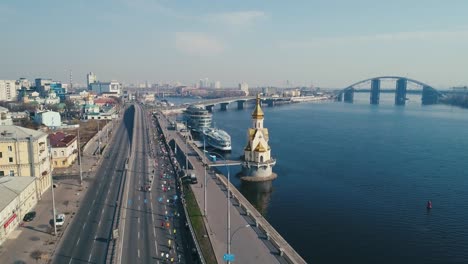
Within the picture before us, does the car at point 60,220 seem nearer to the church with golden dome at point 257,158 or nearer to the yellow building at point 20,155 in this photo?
the yellow building at point 20,155

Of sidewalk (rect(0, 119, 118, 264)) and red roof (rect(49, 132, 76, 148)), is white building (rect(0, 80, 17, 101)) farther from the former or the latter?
sidewalk (rect(0, 119, 118, 264))

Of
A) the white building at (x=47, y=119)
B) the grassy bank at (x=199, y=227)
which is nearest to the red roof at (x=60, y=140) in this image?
the grassy bank at (x=199, y=227)

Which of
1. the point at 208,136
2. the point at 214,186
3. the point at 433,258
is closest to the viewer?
the point at 433,258

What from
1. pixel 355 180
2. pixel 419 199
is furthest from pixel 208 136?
pixel 419 199

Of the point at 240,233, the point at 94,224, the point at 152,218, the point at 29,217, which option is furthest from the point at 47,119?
the point at 240,233

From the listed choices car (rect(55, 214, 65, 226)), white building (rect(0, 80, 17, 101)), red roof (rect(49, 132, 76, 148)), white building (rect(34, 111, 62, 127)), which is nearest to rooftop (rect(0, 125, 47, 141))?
red roof (rect(49, 132, 76, 148))

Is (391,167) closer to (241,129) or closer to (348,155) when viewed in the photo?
(348,155)

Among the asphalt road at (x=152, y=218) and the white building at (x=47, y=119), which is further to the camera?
the white building at (x=47, y=119)

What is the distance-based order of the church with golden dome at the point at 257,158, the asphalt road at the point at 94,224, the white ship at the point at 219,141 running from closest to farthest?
the asphalt road at the point at 94,224 < the church with golden dome at the point at 257,158 < the white ship at the point at 219,141
